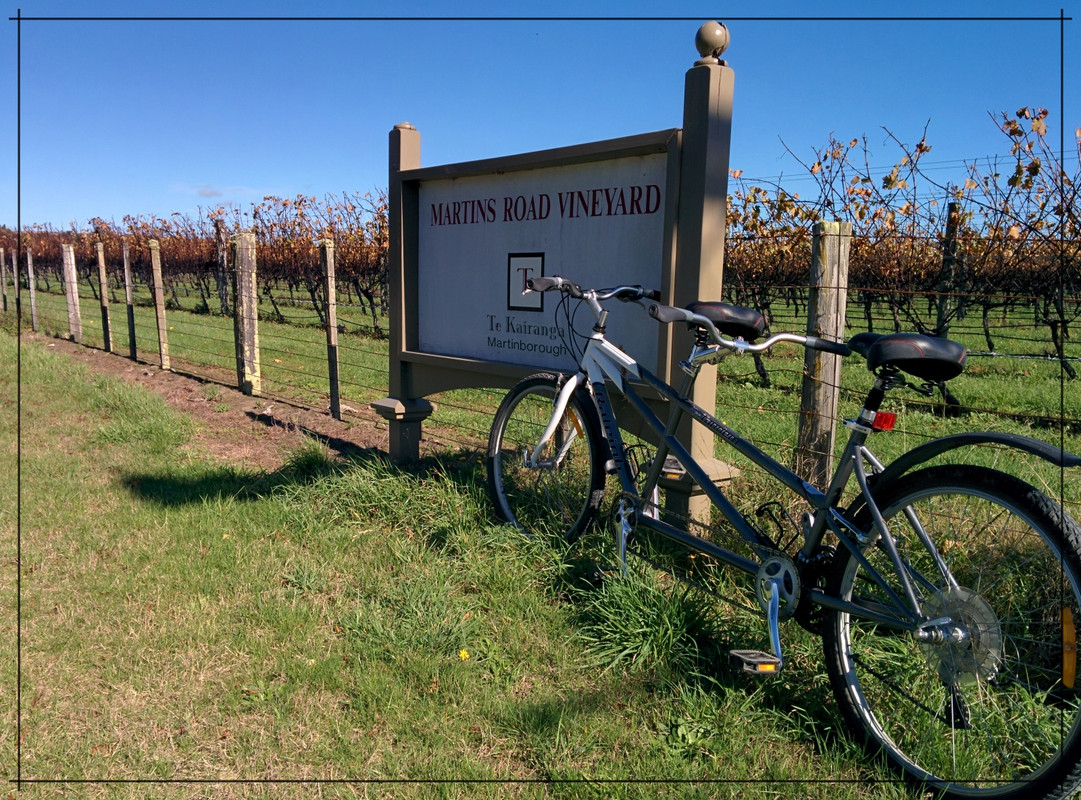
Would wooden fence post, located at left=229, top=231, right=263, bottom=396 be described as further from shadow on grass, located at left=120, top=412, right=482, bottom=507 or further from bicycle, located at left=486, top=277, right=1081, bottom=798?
bicycle, located at left=486, top=277, right=1081, bottom=798

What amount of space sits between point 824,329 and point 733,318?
3.54 feet

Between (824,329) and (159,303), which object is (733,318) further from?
(159,303)

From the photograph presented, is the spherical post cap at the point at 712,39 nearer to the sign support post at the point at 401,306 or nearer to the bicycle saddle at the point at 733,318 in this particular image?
the bicycle saddle at the point at 733,318

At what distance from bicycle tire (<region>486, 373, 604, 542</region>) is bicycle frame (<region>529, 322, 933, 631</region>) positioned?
82 mm

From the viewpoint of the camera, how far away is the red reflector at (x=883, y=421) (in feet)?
7.46

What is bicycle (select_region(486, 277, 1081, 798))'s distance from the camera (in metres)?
2.11

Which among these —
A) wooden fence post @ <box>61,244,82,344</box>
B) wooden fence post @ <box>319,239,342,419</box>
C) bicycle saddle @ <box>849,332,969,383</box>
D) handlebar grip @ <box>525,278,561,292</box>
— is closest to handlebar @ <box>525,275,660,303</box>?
→ handlebar grip @ <box>525,278,561,292</box>

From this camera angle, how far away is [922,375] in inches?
88.5

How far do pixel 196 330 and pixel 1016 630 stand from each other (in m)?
17.9

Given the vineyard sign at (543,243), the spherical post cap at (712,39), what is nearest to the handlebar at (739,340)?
the vineyard sign at (543,243)

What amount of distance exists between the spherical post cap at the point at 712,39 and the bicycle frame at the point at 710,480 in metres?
1.19

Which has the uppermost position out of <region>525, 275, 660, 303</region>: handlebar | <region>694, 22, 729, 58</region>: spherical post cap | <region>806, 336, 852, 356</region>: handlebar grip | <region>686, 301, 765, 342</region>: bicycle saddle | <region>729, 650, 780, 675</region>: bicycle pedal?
<region>694, 22, 729, 58</region>: spherical post cap

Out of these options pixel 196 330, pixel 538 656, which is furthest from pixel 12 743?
pixel 196 330

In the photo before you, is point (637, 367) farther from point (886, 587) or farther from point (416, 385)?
point (416, 385)
